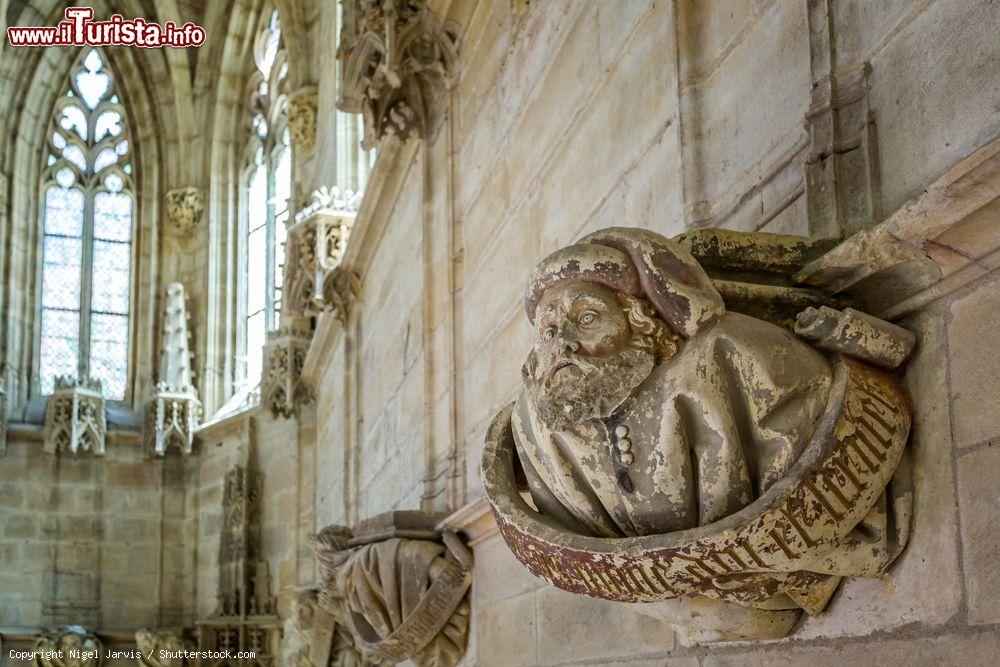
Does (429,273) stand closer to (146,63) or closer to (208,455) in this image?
(208,455)

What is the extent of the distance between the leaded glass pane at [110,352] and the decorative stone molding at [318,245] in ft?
20.2

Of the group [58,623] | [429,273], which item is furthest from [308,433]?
[429,273]

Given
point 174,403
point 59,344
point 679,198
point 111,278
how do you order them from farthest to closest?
1. point 111,278
2. point 59,344
3. point 174,403
4. point 679,198

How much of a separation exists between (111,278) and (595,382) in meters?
15.4

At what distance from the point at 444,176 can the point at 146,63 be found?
12056mm

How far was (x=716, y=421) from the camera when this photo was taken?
2045 mm

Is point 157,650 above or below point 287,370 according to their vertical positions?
below

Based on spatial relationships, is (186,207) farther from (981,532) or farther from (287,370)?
(981,532)

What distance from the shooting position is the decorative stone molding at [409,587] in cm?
511

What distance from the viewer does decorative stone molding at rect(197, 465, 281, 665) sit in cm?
1305

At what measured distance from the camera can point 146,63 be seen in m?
17.0

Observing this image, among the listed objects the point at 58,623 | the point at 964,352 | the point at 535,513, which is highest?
the point at 964,352

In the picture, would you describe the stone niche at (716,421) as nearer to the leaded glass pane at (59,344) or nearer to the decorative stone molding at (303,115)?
the decorative stone molding at (303,115)

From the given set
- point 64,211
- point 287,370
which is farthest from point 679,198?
point 64,211
